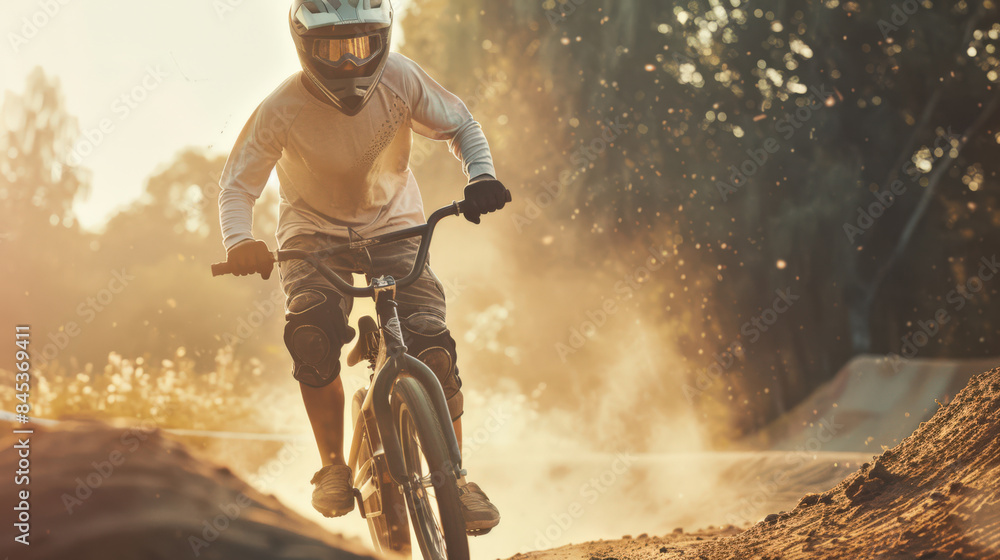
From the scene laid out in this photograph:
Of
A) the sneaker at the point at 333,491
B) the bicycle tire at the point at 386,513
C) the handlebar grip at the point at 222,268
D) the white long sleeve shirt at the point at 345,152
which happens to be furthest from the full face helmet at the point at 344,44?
the sneaker at the point at 333,491

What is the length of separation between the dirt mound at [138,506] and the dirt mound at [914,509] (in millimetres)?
1950

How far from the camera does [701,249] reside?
38.4ft

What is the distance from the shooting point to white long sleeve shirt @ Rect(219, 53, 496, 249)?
12.7 ft

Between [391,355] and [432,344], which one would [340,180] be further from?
[391,355]

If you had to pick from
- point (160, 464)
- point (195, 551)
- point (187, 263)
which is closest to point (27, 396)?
point (160, 464)

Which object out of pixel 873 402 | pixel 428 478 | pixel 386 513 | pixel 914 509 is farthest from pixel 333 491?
pixel 873 402

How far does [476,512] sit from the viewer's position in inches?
124

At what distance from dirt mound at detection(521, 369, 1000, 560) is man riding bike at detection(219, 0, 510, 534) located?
4.89 feet

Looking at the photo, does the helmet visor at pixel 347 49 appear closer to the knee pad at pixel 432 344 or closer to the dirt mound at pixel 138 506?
the knee pad at pixel 432 344

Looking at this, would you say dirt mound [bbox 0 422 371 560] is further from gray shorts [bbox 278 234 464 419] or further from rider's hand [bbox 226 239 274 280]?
rider's hand [bbox 226 239 274 280]

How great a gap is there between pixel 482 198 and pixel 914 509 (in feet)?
7.00

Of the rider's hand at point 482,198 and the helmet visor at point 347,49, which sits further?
the helmet visor at point 347,49

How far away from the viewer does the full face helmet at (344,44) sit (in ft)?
11.5

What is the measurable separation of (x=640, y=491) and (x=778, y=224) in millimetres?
4875
